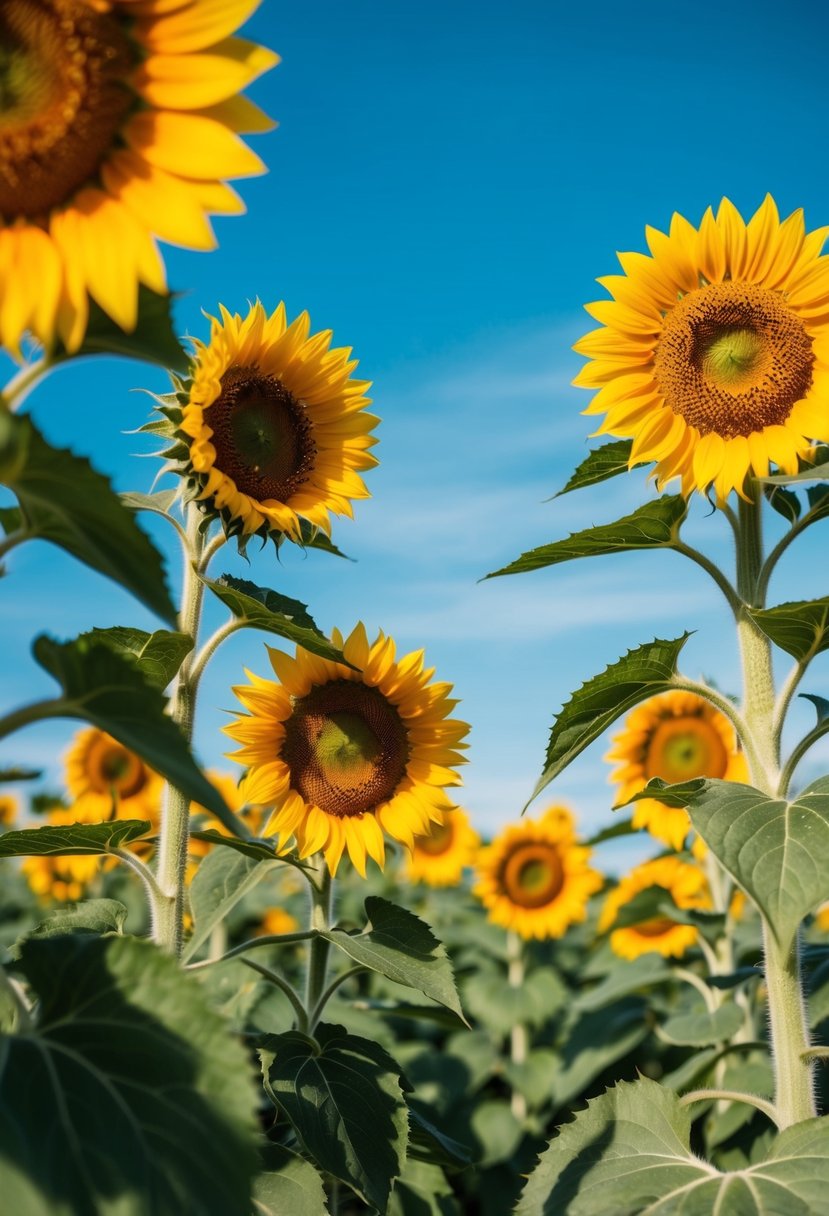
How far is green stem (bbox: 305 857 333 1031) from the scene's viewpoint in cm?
295

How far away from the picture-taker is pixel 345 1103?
2.59 meters

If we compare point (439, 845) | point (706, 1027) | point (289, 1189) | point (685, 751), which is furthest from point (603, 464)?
point (439, 845)

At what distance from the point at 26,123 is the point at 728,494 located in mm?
1865

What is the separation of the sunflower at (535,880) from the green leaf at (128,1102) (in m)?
5.06

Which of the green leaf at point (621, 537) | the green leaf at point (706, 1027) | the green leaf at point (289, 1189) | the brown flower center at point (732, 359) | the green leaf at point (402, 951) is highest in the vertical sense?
the brown flower center at point (732, 359)

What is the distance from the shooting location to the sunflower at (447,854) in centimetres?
733

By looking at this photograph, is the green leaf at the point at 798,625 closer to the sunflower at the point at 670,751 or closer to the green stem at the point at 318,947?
the green stem at the point at 318,947

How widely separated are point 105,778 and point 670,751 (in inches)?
105

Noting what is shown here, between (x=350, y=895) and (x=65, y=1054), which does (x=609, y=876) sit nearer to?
(x=350, y=895)

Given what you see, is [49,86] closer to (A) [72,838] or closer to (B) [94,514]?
(B) [94,514]

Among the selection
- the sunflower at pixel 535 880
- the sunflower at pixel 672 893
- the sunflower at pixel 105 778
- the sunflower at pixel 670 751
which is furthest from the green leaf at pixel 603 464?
the sunflower at pixel 535 880

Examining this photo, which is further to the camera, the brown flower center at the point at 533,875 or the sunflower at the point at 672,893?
the brown flower center at the point at 533,875

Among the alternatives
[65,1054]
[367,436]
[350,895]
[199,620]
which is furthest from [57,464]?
[350,895]

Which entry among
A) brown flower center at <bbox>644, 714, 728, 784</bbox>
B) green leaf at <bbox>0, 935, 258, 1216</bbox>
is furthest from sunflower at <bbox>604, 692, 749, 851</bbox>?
green leaf at <bbox>0, 935, 258, 1216</bbox>
